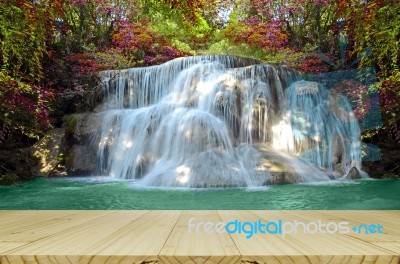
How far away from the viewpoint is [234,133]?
503 centimetres

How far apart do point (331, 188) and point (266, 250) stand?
10.5 feet

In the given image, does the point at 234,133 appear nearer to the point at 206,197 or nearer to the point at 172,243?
the point at 206,197

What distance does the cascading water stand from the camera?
390 centimetres

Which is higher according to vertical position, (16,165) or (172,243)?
(172,243)

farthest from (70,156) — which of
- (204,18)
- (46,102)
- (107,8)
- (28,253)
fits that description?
(204,18)

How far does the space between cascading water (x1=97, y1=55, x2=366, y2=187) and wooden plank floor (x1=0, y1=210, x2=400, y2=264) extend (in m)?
2.75

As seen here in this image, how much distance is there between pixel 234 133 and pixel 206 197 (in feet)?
7.00

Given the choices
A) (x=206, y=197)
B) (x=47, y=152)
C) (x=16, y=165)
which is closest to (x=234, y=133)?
(x=206, y=197)

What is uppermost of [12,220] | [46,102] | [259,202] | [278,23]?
[278,23]

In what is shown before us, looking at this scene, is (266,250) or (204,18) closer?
(266,250)

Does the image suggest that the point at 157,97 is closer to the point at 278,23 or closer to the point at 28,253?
the point at 278,23

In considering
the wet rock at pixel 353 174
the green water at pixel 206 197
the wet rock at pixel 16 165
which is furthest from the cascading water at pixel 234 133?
the wet rock at pixel 16 165

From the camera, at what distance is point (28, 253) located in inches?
21.6

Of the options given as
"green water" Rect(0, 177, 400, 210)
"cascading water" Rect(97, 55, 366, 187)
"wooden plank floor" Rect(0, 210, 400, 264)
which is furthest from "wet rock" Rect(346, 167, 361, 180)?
"wooden plank floor" Rect(0, 210, 400, 264)
